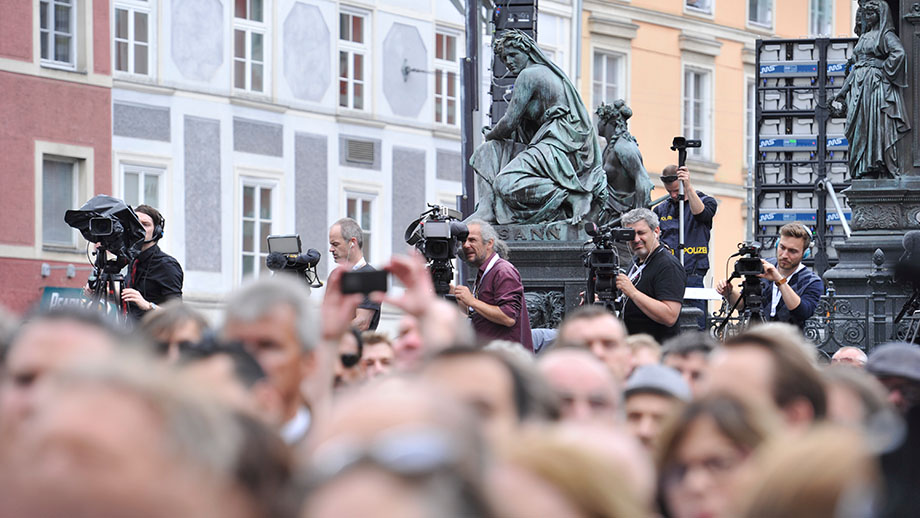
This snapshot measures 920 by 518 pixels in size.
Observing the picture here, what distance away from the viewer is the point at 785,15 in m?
43.7

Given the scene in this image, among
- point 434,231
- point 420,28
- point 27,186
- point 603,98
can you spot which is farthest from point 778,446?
point 603,98

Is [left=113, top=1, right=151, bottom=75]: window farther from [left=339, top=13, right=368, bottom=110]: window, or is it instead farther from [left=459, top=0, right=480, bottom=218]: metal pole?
[left=459, top=0, right=480, bottom=218]: metal pole

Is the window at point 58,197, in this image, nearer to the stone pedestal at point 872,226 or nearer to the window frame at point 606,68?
the window frame at point 606,68

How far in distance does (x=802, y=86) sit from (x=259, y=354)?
20.1 m

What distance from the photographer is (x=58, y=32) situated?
29.7 m

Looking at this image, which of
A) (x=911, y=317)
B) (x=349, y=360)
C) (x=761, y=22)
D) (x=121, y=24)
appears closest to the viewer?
(x=349, y=360)

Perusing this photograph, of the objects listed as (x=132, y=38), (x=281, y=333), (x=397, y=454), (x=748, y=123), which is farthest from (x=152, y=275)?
(x=748, y=123)

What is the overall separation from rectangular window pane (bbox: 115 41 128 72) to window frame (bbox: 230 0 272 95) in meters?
2.42

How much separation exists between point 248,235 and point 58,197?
186 inches

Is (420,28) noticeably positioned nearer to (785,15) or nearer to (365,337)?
(785,15)

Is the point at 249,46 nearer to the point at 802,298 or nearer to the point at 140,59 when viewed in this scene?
the point at 140,59

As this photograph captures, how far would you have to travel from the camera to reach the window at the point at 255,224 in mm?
33431

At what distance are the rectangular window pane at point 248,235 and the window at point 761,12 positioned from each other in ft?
50.9

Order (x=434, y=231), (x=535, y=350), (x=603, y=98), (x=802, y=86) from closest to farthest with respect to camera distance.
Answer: (x=434, y=231) → (x=535, y=350) → (x=802, y=86) → (x=603, y=98)
